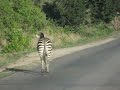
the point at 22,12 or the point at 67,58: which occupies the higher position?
the point at 22,12

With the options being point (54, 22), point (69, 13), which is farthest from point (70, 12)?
point (54, 22)

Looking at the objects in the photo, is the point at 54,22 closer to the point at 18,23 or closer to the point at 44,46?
the point at 18,23

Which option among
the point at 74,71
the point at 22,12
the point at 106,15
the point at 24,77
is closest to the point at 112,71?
the point at 74,71

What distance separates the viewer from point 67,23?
121 feet

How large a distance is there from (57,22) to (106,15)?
8.10 meters

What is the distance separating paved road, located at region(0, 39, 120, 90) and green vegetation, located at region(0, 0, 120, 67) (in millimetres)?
3117

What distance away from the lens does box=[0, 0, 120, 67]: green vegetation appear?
26.9 meters

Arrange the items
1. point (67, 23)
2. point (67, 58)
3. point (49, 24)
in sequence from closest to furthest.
Result: point (67, 58)
point (49, 24)
point (67, 23)

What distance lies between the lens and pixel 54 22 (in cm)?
3606

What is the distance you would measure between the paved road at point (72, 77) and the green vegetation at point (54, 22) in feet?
10.2

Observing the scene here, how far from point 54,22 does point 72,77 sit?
69.6 feet

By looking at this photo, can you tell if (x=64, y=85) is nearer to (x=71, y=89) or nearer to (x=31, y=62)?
(x=71, y=89)

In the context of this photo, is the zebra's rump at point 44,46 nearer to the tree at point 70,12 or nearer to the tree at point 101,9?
the tree at point 70,12

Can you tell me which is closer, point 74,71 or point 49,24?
point 74,71
